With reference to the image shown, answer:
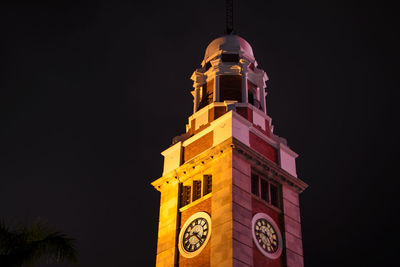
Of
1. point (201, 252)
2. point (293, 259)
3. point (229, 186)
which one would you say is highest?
point (229, 186)

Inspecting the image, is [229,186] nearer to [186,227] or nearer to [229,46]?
[186,227]

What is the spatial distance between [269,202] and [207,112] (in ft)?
24.2

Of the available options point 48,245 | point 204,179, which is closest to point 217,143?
point 204,179

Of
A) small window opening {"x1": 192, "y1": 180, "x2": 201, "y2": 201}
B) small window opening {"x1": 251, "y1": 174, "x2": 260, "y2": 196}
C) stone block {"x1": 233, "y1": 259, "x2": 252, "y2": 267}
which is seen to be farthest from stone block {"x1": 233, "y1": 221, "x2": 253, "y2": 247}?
small window opening {"x1": 192, "y1": 180, "x2": 201, "y2": 201}

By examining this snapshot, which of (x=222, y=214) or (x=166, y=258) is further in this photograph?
(x=166, y=258)

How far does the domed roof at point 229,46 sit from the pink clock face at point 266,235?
13.6 metres

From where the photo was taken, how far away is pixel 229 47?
43094mm

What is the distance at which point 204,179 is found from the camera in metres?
35.4

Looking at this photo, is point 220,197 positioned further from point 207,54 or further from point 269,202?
point 207,54

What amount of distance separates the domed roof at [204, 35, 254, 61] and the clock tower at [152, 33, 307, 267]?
135 centimetres

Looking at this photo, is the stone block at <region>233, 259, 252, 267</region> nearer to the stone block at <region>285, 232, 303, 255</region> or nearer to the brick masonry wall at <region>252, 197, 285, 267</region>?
→ the brick masonry wall at <region>252, 197, 285, 267</region>

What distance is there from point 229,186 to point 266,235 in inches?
138

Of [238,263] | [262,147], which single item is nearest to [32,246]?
[238,263]

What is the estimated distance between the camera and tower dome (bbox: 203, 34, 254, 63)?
4289 centimetres
